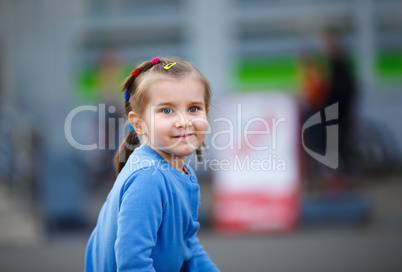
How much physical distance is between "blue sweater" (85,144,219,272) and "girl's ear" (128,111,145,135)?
8 centimetres

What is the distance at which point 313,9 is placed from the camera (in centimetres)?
1088

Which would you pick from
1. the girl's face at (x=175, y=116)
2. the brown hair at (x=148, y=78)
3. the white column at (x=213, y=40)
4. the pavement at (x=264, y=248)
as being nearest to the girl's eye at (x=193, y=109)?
the girl's face at (x=175, y=116)

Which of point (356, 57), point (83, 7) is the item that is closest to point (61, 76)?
point (83, 7)

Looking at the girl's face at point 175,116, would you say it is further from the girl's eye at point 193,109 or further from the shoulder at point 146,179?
the shoulder at point 146,179

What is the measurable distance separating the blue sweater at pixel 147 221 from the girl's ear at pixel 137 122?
0.25 feet

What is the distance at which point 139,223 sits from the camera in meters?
1.98

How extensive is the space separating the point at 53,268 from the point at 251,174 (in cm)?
242

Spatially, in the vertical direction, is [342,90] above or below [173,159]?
above

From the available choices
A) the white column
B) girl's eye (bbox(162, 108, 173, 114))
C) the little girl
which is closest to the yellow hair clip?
the little girl

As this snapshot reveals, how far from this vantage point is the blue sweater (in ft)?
6.48

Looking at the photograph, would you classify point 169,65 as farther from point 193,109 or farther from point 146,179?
point 146,179

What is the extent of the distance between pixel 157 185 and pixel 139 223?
158mm

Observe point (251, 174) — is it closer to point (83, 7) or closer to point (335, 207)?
point (335, 207)

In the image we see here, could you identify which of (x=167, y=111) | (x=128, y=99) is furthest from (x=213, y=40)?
(x=167, y=111)
